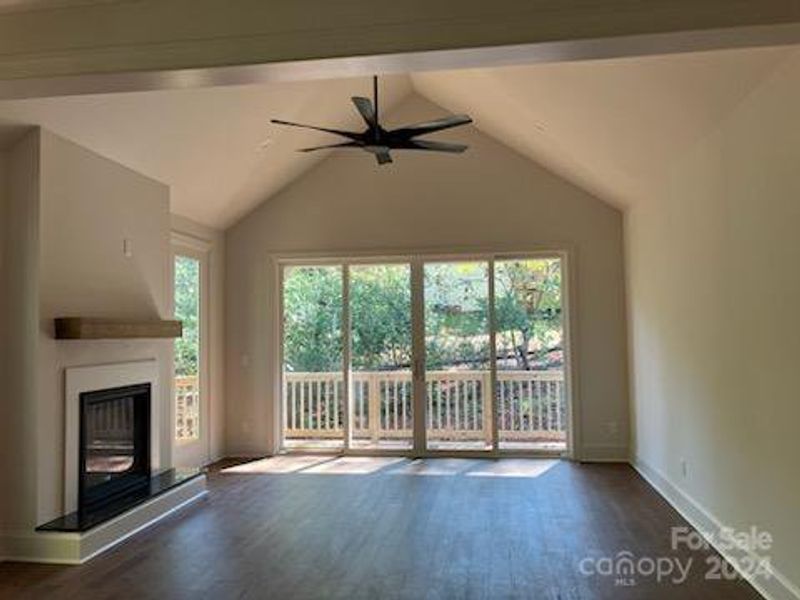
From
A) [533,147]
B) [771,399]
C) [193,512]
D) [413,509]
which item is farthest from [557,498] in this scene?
[533,147]

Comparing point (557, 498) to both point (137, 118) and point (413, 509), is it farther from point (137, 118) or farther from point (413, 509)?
point (137, 118)

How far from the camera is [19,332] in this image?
3990 mm

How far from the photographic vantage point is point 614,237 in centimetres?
666

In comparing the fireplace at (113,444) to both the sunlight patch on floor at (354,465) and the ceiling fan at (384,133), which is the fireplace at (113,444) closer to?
the sunlight patch on floor at (354,465)

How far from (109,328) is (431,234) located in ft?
11.5

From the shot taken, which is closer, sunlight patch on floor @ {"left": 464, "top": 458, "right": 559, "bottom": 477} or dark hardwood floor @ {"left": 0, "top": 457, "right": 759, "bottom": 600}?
dark hardwood floor @ {"left": 0, "top": 457, "right": 759, "bottom": 600}

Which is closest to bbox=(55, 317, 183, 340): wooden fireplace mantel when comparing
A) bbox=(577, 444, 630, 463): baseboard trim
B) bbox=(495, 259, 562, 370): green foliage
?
bbox=(495, 259, 562, 370): green foliage

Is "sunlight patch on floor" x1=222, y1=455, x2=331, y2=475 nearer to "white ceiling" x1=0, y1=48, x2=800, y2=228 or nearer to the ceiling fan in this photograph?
"white ceiling" x1=0, y1=48, x2=800, y2=228

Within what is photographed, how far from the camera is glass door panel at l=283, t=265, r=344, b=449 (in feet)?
23.3

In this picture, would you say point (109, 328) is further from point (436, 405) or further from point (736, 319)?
point (736, 319)

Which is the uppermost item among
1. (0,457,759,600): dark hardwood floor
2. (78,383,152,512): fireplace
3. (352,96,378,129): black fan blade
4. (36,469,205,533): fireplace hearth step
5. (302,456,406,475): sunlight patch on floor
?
(352,96,378,129): black fan blade

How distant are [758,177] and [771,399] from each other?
106 centimetres

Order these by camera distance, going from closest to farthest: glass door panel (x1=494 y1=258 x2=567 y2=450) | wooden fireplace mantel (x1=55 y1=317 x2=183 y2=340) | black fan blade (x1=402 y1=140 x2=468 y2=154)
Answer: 1. wooden fireplace mantel (x1=55 y1=317 x2=183 y2=340)
2. black fan blade (x1=402 y1=140 x2=468 y2=154)
3. glass door panel (x1=494 y1=258 x2=567 y2=450)

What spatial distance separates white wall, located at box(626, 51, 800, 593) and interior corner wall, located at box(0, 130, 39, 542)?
13.2ft
